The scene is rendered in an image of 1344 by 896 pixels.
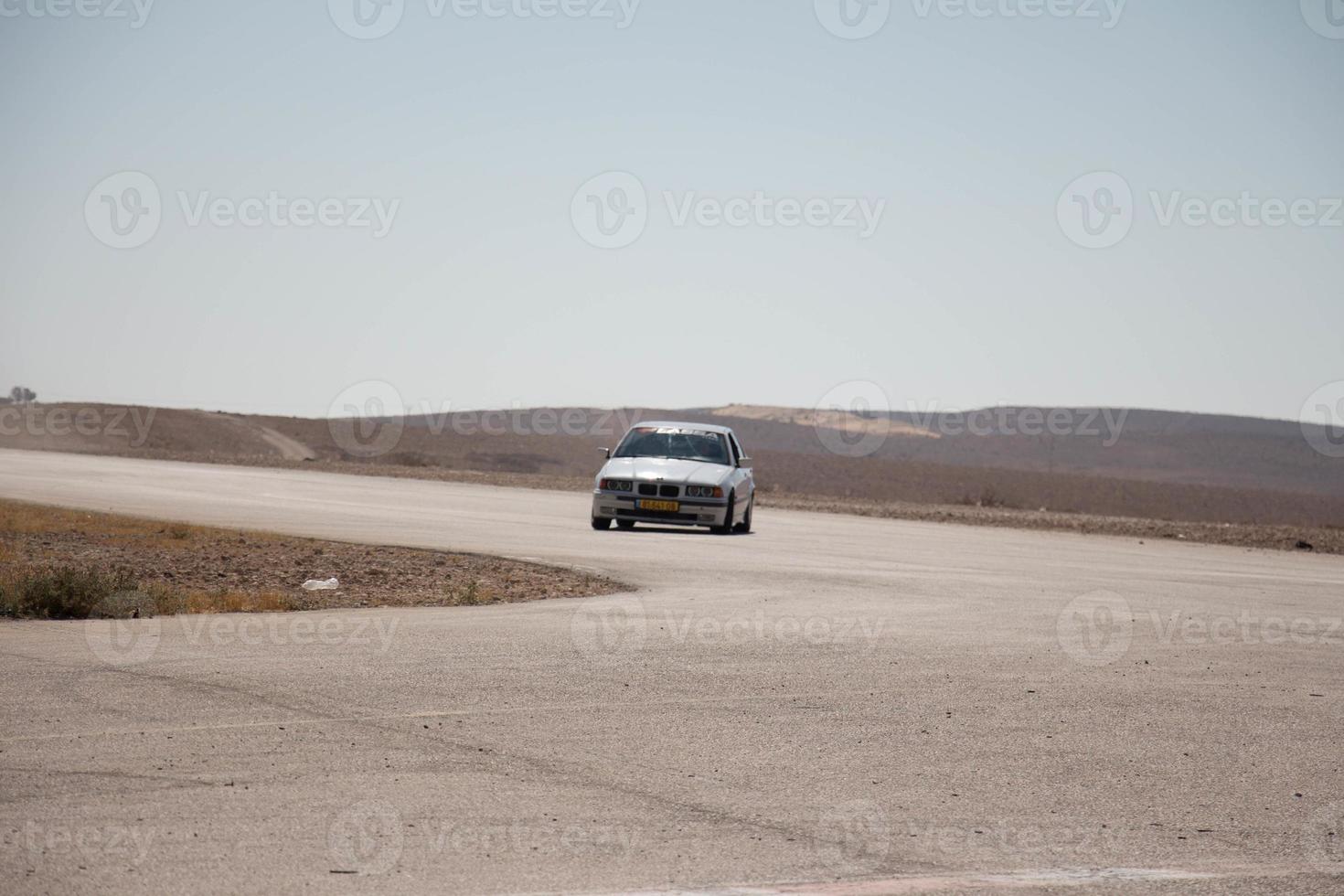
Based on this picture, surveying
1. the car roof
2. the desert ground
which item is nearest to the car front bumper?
the car roof

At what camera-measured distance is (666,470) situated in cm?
2438

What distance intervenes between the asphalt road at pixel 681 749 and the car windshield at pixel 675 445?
1059 cm

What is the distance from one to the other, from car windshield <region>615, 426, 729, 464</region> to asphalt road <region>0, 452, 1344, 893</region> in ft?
34.7

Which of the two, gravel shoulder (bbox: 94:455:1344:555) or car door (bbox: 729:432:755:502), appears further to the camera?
gravel shoulder (bbox: 94:455:1344:555)

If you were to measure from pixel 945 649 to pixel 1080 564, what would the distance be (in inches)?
430

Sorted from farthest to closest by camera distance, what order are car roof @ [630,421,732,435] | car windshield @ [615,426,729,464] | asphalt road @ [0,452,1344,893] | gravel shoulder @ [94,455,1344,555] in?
gravel shoulder @ [94,455,1344,555]
car roof @ [630,421,732,435]
car windshield @ [615,426,729,464]
asphalt road @ [0,452,1344,893]

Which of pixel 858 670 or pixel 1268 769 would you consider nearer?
pixel 1268 769

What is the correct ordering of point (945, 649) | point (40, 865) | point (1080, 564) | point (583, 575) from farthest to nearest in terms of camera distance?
point (1080, 564) → point (583, 575) → point (945, 649) → point (40, 865)

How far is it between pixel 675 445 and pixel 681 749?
18.2m

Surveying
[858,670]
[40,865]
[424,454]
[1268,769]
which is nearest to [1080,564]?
[858,670]

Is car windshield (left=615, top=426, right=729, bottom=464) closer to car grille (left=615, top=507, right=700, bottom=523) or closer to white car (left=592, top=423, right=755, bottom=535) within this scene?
white car (left=592, top=423, right=755, bottom=535)

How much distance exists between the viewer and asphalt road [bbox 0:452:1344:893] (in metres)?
5.35

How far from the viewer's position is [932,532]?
29656 mm

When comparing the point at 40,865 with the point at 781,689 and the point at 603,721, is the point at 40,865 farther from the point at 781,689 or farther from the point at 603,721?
the point at 781,689
